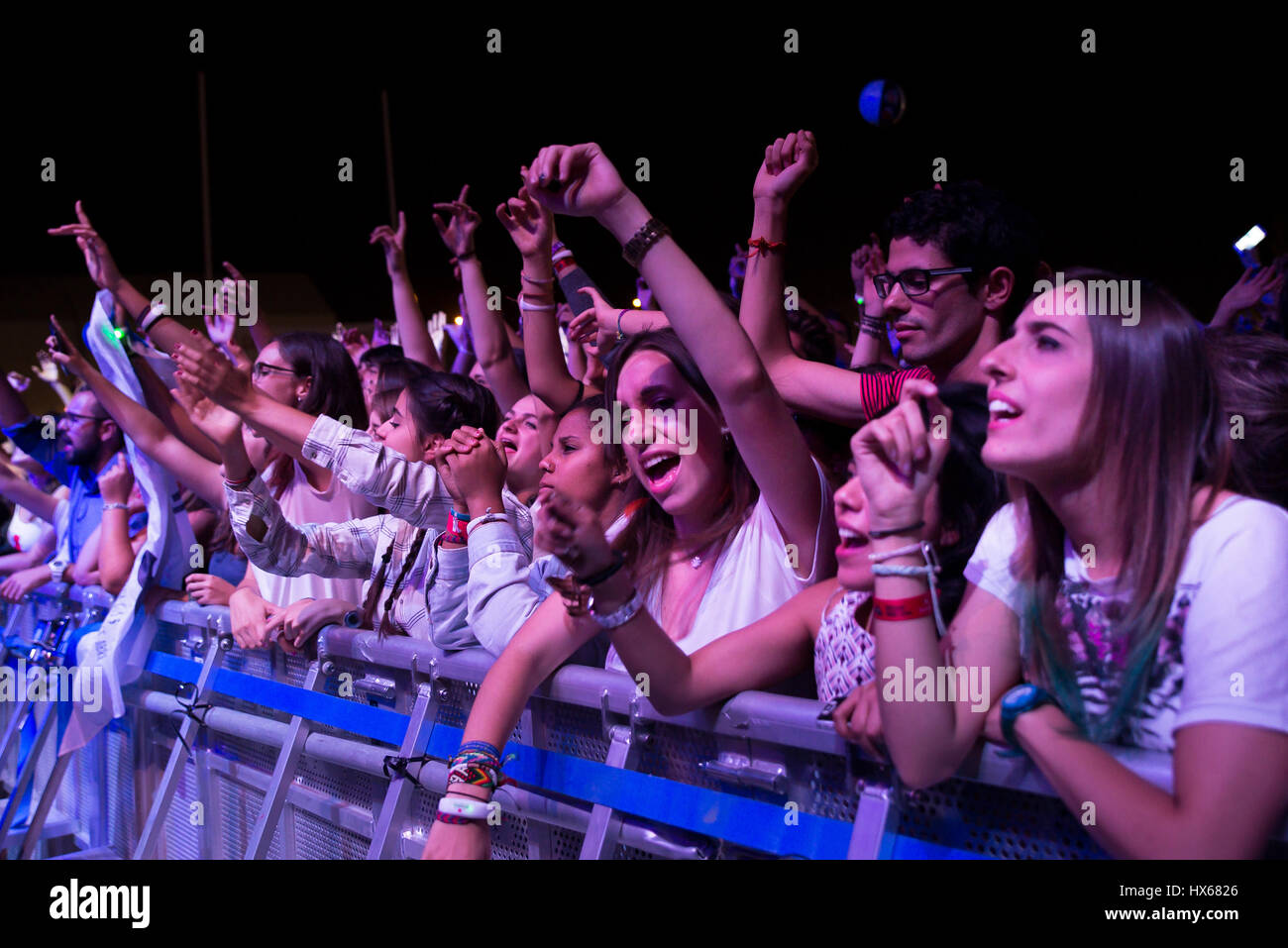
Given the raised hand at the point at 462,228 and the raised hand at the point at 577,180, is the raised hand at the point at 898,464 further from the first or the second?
the raised hand at the point at 462,228

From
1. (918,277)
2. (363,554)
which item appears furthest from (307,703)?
(918,277)

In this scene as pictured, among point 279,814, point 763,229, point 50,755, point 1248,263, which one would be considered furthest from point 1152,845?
point 50,755

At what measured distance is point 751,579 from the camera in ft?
5.54

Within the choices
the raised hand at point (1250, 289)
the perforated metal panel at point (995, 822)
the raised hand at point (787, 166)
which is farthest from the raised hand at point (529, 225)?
the raised hand at point (1250, 289)

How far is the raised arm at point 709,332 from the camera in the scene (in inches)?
59.6

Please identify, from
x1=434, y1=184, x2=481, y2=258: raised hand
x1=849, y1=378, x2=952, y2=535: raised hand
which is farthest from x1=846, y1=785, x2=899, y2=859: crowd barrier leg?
x1=434, y1=184, x2=481, y2=258: raised hand

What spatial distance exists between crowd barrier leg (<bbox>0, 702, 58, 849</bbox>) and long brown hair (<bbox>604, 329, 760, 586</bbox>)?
95.9 inches

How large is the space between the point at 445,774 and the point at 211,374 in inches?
38.2

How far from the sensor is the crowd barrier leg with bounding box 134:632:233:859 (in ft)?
8.59

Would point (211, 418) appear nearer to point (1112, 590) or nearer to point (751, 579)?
point (751, 579)

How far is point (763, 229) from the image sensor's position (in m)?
1.98

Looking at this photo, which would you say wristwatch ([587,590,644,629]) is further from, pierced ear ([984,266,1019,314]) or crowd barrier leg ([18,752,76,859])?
crowd barrier leg ([18,752,76,859])

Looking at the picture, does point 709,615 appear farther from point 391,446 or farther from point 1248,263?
point 1248,263
